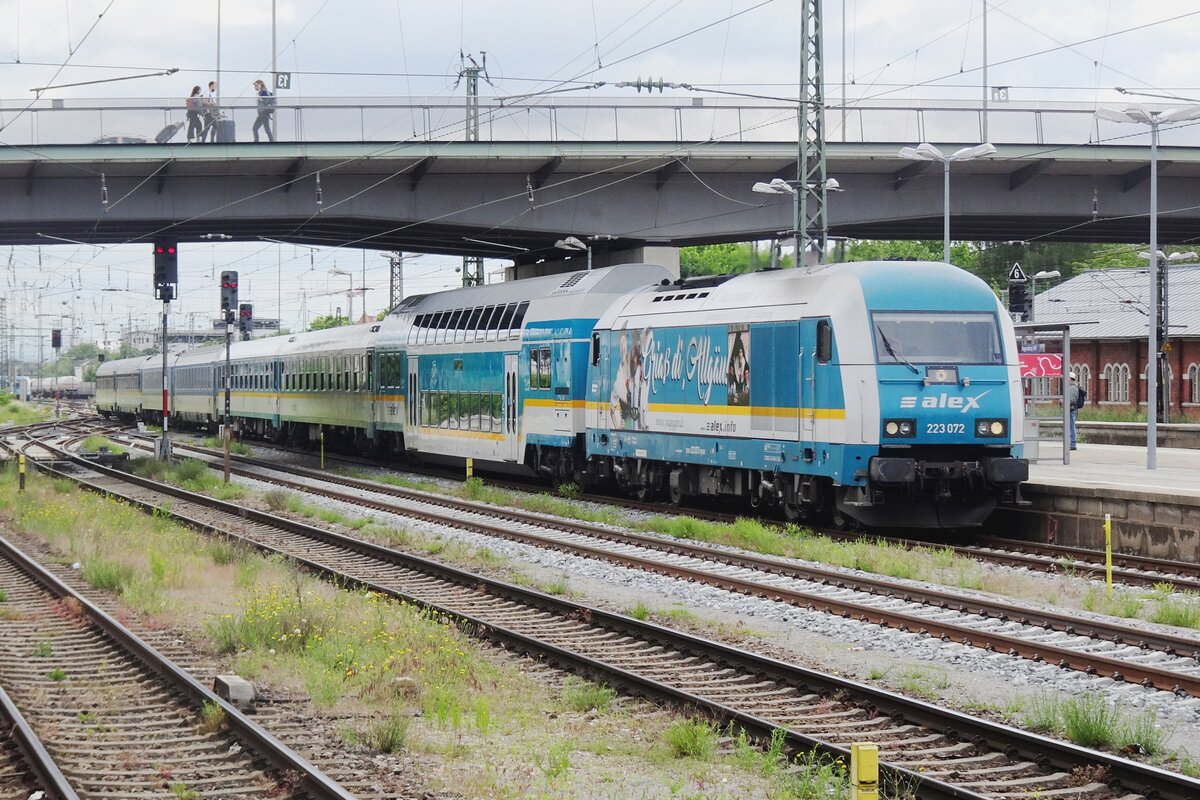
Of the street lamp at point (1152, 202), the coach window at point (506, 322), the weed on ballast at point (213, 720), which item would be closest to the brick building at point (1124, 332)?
the street lamp at point (1152, 202)

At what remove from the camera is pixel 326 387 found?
41938mm

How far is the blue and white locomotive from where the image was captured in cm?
1820

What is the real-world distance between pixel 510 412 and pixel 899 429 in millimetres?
11293

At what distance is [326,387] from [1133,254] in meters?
59.4

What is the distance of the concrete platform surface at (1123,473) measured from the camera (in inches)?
797

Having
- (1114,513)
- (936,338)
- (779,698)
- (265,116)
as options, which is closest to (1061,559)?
(1114,513)

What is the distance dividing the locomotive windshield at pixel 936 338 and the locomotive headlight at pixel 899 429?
0.76 m

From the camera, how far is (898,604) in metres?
13.7

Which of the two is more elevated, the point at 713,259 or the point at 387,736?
the point at 713,259

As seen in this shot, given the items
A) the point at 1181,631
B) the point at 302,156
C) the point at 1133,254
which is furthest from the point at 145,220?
the point at 1133,254

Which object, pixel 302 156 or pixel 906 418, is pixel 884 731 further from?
pixel 302 156

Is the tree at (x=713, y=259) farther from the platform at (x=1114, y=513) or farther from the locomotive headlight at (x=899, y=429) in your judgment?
the locomotive headlight at (x=899, y=429)

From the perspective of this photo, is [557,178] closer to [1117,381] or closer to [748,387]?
[748,387]

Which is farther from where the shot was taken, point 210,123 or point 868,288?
point 210,123
